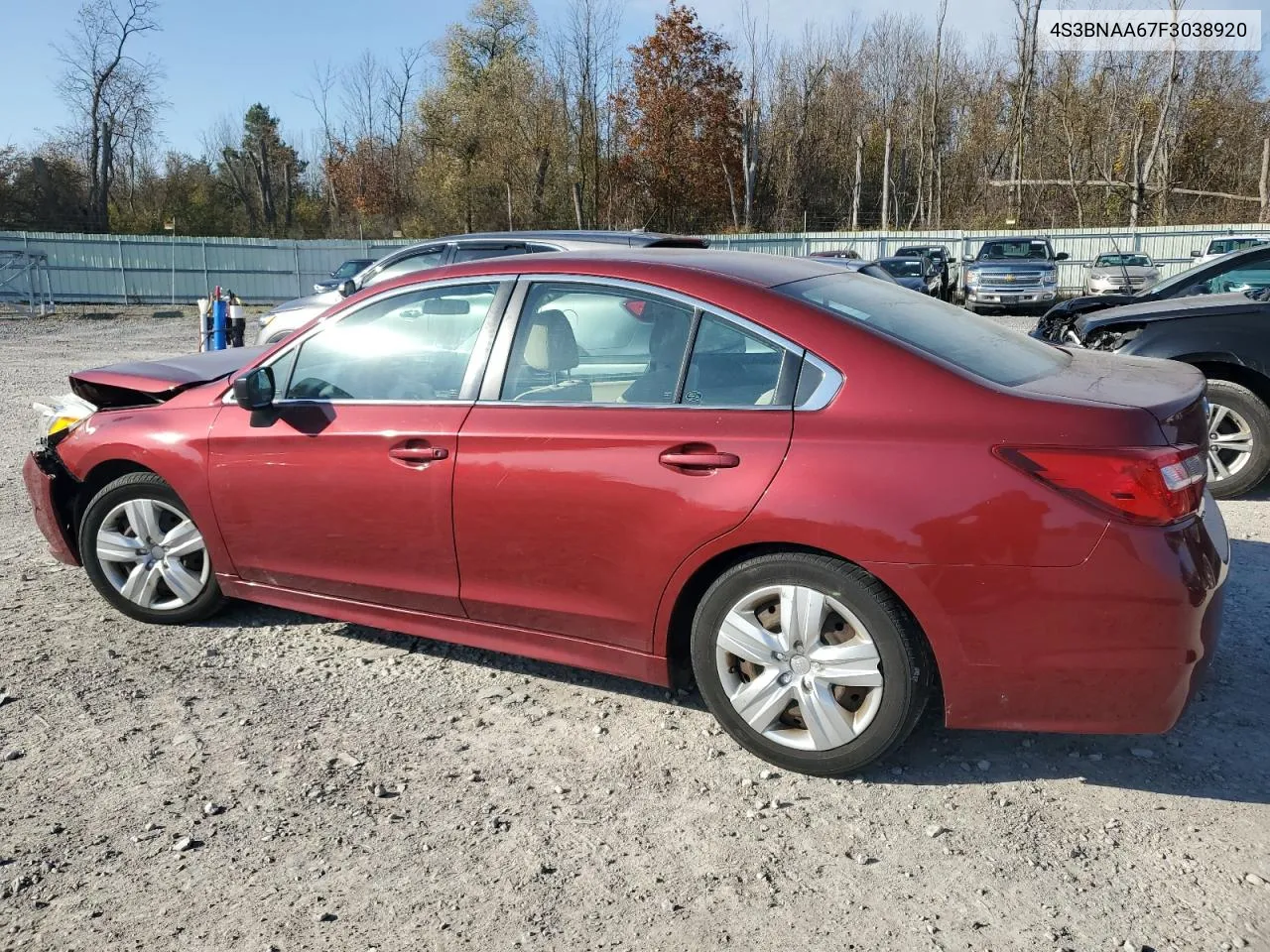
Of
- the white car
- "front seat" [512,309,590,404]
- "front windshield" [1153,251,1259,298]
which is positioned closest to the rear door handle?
"front seat" [512,309,590,404]

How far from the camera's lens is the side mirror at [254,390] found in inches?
153

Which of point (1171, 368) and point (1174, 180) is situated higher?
point (1174, 180)

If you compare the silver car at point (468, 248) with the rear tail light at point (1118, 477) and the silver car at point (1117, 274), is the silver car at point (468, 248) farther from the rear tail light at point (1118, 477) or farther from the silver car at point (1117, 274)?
the silver car at point (1117, 274)

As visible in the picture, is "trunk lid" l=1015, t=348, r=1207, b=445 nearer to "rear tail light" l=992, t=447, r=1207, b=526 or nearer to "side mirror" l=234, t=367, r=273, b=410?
"rear tail light" l=992, t=447, r=1207, b=526

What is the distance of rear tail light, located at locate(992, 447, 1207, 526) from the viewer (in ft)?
8.87

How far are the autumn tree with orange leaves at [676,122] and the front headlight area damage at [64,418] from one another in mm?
37398

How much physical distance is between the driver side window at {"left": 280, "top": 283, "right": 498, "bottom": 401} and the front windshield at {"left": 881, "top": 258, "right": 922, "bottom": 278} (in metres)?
20.4

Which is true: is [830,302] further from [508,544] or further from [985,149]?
[985,149]

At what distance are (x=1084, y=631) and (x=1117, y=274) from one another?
2423 cm

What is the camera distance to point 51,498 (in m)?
4.60

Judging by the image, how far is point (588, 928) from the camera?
2514mm

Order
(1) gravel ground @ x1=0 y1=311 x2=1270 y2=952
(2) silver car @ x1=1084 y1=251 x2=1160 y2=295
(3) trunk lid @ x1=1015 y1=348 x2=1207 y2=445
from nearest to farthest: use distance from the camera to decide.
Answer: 1. (1) gravel ground @ x1=0 y1=311 x2=1270 y2=952
2. (3) trunk lid @ x1=1015 y1=348 x2=1207 y2=445
3. (2) silver car @ x1=1084 y1=251 x2=1160 y2=295

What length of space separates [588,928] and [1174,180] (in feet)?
149

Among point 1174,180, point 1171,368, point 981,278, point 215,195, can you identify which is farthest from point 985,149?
point 1171,368
